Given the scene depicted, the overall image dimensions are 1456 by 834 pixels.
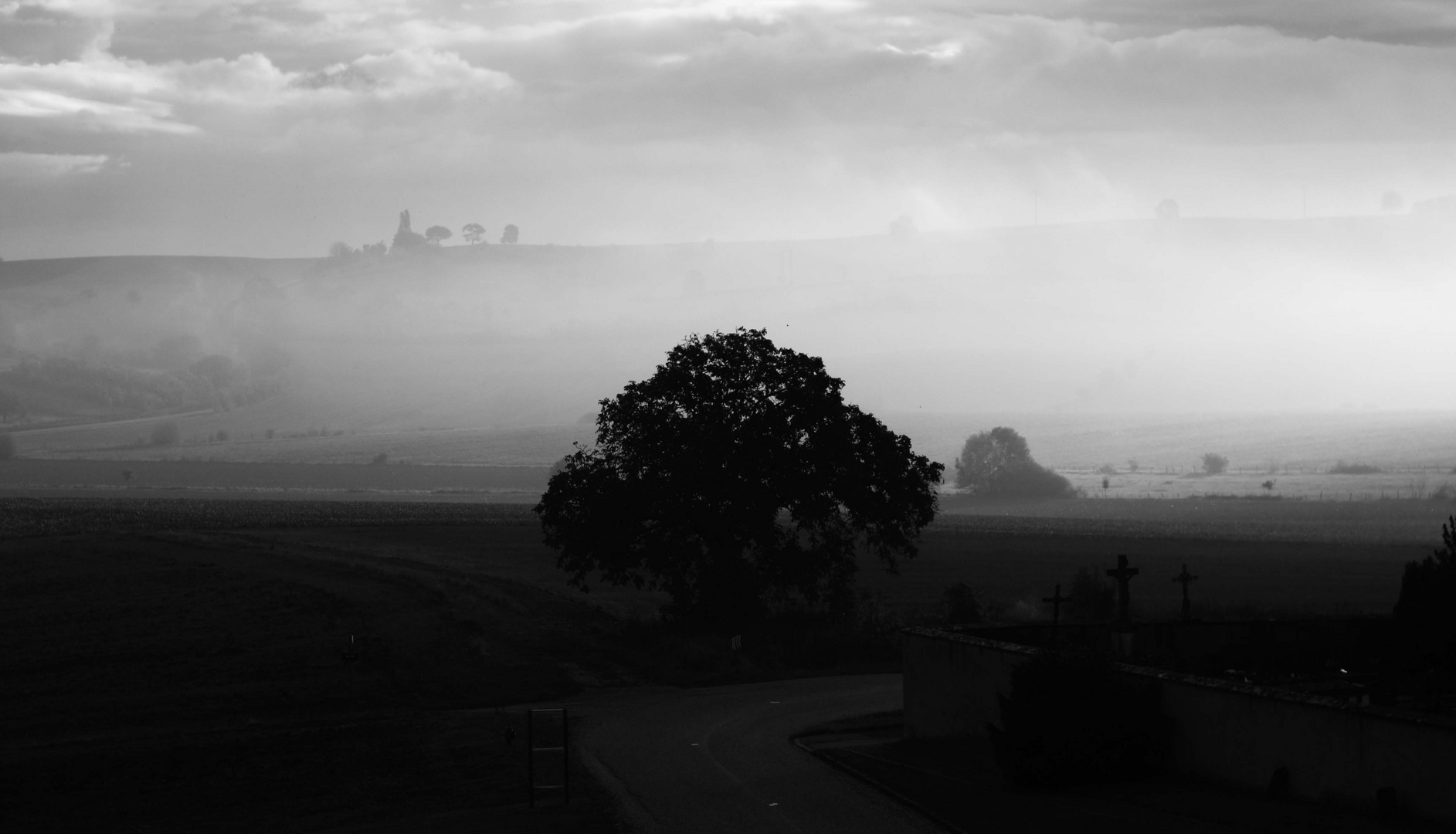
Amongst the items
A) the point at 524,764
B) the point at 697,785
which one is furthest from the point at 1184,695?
the point at 524,764

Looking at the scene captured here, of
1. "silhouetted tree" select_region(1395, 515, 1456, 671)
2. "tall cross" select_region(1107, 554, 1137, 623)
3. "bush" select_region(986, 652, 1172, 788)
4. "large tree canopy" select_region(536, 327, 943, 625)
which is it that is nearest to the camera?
"bush" select_region(986, 652, 1172, 788)

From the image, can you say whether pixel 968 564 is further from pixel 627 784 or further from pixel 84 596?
pixel 627 784

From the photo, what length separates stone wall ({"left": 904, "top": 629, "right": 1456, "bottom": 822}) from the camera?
17172 millimetres

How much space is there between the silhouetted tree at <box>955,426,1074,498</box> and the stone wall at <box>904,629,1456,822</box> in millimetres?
138321

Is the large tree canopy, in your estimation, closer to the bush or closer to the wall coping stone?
the wall coping stone

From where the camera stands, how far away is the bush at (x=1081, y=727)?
22.1 m

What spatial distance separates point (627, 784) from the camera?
87.0 ft

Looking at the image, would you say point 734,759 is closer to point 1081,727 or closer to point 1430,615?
point 1081,727

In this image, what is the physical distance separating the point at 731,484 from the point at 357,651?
14.6m

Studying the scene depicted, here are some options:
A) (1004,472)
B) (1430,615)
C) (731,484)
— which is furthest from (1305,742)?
(1004,472)

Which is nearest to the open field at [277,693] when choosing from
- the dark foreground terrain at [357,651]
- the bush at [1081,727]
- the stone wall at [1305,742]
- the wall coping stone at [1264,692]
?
the dark foreground terrain at [357,651]

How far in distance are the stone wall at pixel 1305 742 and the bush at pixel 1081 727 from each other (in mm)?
430

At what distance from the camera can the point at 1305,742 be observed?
19.2 m

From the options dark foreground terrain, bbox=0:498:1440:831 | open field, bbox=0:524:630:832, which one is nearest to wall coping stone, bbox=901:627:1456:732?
open field, bbox=0:524:630:832
